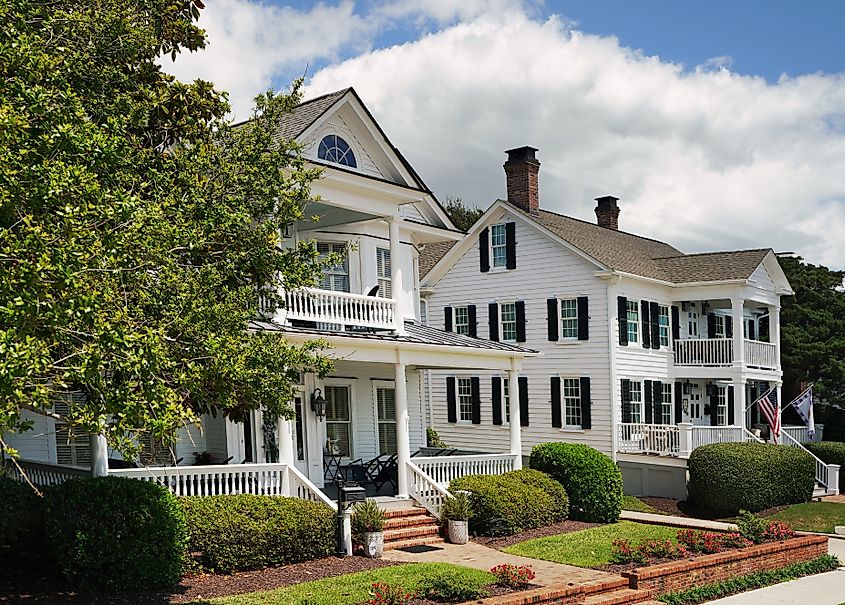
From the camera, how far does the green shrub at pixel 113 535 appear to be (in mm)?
11227

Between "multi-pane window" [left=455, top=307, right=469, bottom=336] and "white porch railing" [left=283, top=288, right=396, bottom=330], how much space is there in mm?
12755

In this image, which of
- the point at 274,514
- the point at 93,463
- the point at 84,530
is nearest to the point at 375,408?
the point at 274,514

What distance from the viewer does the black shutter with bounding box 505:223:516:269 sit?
29.8m

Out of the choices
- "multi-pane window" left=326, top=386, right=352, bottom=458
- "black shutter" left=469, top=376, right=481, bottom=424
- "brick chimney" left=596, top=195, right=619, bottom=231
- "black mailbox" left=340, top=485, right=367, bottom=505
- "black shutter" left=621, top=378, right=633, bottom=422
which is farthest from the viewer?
"brick chimney" left=596, top=195, right=619, bottom=231

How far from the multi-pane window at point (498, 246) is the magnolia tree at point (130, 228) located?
18317 mm

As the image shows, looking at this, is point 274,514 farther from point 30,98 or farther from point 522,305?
point 522,305

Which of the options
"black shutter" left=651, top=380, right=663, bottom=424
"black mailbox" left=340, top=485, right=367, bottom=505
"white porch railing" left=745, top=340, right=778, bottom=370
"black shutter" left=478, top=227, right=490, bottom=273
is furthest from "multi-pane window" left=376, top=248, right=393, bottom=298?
"white porch railing" left=745, top=340, right=778, bottom=370

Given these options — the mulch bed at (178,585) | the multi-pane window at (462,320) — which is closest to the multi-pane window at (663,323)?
the multi-pane window at (462,320)

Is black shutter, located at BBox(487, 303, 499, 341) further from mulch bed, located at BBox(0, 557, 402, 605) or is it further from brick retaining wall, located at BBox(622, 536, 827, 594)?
mulch bed, located at BBox(0, 557, 402, 605)

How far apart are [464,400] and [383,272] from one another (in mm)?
11446

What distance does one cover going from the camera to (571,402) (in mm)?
28562

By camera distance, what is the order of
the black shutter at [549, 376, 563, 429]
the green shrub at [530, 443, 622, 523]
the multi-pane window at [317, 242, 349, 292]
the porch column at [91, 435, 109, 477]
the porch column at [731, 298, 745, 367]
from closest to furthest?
the porch column at [91, 435, 109, 477] → the green shrub at [530, 443, 622, 523] → the multi-pane window at [317, 242, 349, 292] → the black shutter at [549, 376, 563, 429] → the porch column at [731, 298, 745, 367]

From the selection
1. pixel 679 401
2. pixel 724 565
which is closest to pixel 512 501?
pixel 724 565

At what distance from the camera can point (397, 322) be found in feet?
59.6
